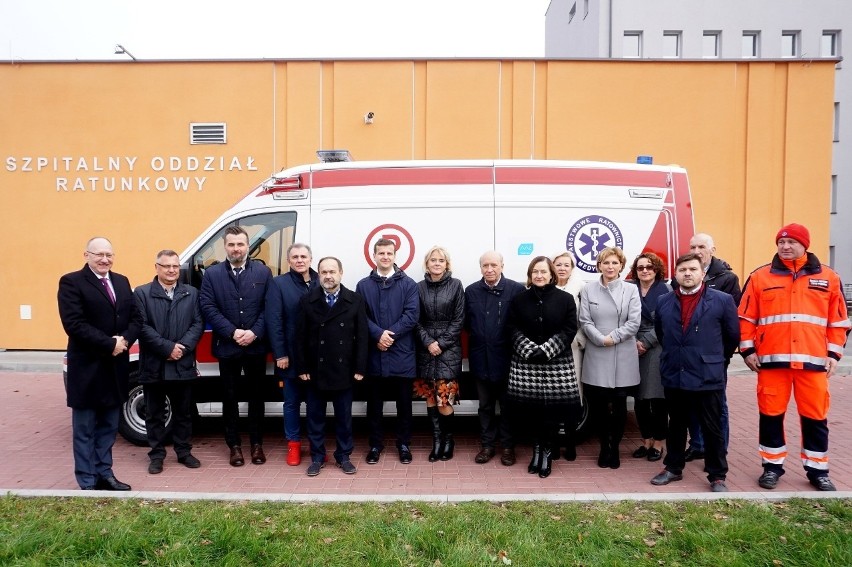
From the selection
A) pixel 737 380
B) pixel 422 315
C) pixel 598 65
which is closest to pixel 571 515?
pixel 422 315

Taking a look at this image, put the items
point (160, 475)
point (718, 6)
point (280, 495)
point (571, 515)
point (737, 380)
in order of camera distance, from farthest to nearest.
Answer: point (718, 6), point (737, 380), point (160, 475), point (280, 495), point (571, 515)

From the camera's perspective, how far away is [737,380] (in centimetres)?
889

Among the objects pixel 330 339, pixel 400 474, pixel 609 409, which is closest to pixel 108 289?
pixel 330 339

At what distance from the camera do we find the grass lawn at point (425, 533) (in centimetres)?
323

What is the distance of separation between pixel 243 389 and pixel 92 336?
140 centimetres

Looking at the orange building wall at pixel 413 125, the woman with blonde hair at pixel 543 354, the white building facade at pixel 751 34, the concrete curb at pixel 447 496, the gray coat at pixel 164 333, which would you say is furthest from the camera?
the white building facade at pixel 751 34

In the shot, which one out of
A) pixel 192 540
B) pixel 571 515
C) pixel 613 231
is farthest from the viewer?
pixel 613 231

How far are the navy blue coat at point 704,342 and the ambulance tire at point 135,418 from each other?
15.0ft

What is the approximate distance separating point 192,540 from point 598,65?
9.89 meters

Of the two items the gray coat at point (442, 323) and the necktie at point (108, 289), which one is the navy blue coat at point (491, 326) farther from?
the necktie at point (108, 289)

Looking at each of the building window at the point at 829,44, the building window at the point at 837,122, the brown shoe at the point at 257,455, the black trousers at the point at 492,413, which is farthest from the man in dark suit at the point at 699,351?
the building window at the point at 829,44

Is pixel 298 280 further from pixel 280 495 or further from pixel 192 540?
pixel 192 540

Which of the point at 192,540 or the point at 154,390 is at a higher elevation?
the point at 154,390

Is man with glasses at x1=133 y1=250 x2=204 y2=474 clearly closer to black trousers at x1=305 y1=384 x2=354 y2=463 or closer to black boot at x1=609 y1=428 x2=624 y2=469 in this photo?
black trousers at x1=305 y1=384 x2=354 y2=463
